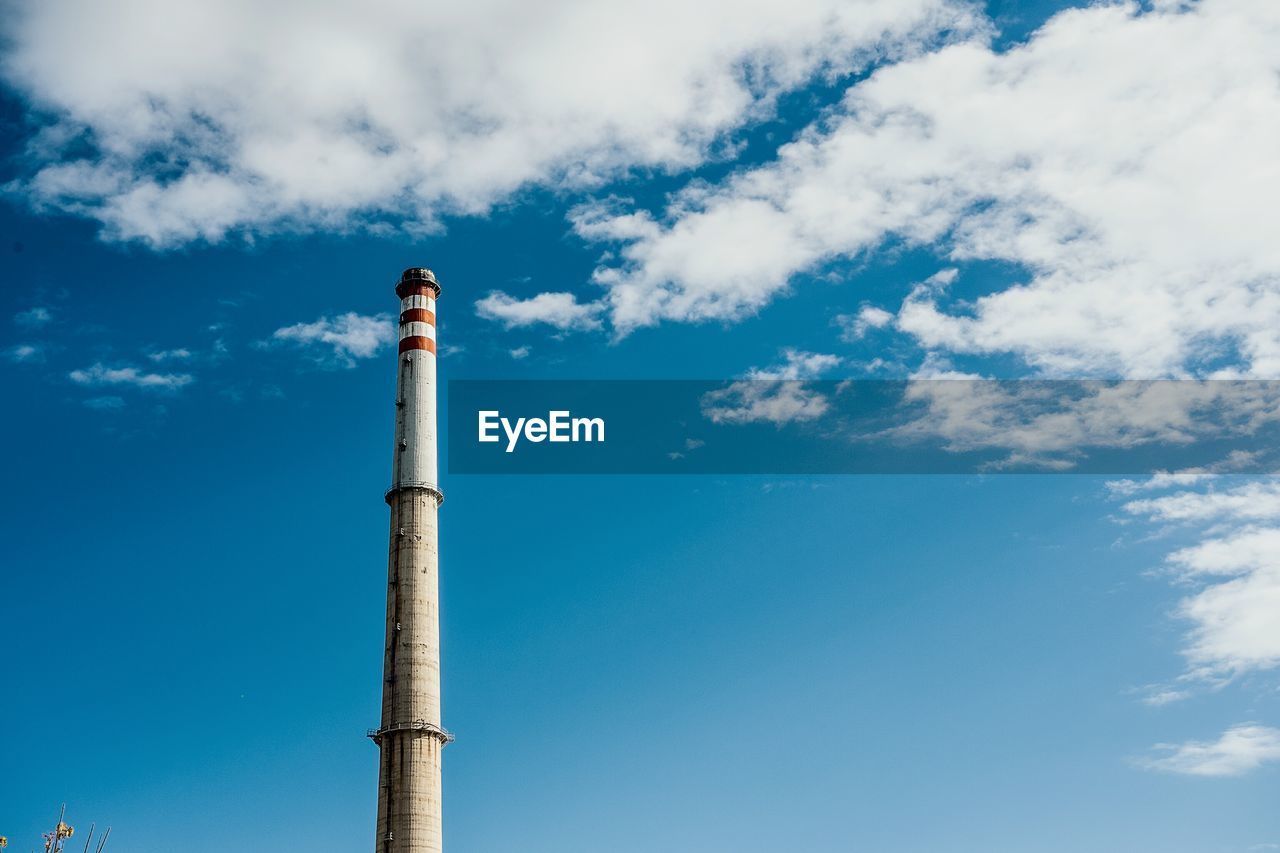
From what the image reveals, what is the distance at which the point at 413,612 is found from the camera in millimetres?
49219

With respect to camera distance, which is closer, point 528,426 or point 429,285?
point 528,426

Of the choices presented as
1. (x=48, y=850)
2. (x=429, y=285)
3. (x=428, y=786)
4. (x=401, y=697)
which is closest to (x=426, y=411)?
(x=429, y=285)

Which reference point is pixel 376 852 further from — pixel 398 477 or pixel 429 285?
pixel 429 285

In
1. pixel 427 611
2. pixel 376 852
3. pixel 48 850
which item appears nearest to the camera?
pixel 48 850

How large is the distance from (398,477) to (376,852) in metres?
16.2

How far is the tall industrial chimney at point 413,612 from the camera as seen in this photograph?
45875 mm

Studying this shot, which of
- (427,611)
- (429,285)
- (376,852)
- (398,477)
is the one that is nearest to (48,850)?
(376,852)

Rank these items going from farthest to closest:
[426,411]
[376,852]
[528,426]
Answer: [426,411], [376,852], [528,426]

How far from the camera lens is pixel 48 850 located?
3188cm

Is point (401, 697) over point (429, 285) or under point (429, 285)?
under

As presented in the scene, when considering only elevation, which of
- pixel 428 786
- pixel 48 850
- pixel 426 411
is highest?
pixel 426 411

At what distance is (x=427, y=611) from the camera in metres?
49.6

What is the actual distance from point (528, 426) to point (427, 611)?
1289 centimetres

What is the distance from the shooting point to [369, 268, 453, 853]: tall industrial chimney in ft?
151
